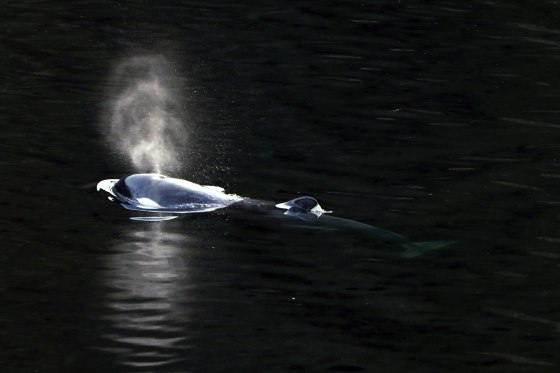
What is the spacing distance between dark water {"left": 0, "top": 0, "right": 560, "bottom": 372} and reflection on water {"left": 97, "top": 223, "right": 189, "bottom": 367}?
0.03 metres

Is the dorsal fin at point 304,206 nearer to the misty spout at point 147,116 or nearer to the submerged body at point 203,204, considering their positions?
the submerged body at point 203,204

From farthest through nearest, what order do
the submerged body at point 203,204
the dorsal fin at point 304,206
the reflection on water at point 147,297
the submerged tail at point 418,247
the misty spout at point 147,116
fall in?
1. the misty spout at point 147,116
2. the dorsal fin at point 304,206
3. the submerged body at point 203,204
4. the submerged tail at point 418,247
5. the reflection on water at point 147,297

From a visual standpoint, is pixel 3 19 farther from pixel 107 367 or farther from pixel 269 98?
pixel 107 367

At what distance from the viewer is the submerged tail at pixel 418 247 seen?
14.2 meters

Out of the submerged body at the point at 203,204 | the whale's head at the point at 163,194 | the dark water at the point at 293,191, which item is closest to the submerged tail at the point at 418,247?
the submerged body at the point at 203,204

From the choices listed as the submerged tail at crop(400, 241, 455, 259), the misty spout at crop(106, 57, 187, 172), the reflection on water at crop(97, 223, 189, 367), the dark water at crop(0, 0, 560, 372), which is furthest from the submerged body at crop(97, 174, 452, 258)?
the misty spout at crop(106, 57, 187, 172)

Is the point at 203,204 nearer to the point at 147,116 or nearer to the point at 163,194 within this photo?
the point at 163,194

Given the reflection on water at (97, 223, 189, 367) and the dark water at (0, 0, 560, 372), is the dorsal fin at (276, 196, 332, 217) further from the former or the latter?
the reflection on water at (97, 223, 189, 367)

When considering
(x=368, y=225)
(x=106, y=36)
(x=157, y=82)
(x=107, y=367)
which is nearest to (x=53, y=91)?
(x=157, y=82)

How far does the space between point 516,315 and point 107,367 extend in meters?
4.23

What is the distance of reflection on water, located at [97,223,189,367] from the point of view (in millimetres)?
Answer: 11469

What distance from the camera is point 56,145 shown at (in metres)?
18.3

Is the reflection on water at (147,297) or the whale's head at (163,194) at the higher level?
the whale's head at (163,194)

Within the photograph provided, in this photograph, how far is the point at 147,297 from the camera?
1280 cm
